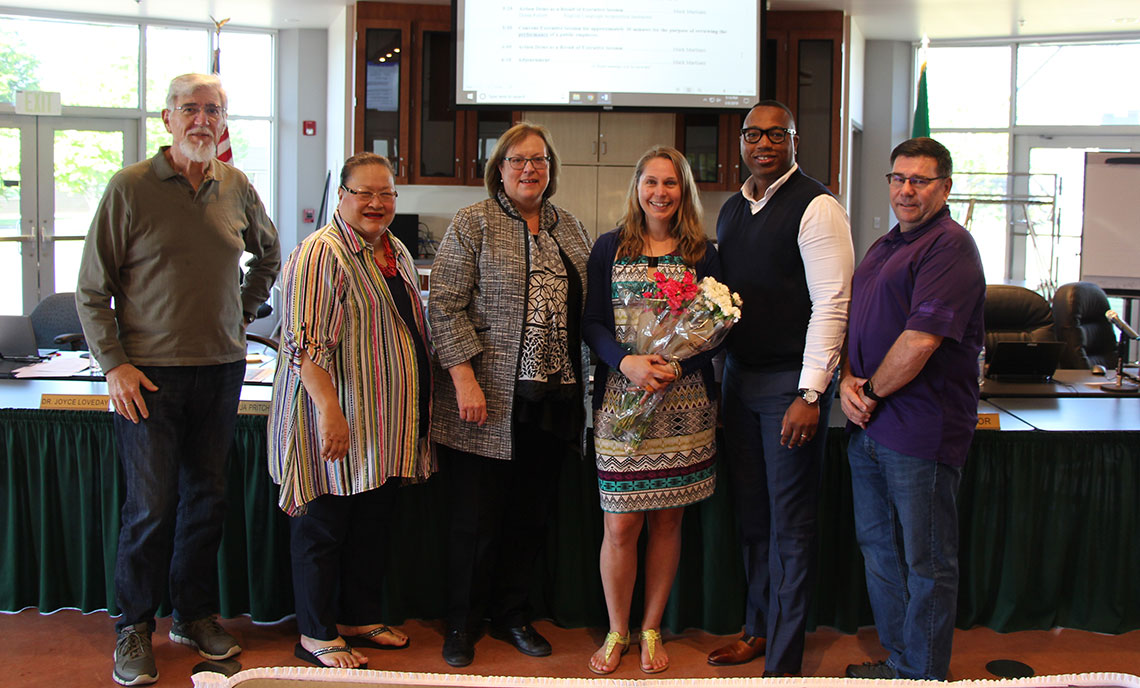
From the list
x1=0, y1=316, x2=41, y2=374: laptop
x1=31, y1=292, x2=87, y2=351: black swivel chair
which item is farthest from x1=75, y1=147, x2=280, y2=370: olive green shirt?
x1=31, y1=292, x2=87, y2=351: black swivel chair

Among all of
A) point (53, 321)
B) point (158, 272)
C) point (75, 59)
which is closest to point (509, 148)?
point (158, 272)

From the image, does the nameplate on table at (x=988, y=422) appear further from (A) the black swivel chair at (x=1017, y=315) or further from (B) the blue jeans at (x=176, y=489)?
(B) the blue jeans at (x=176, y=489)

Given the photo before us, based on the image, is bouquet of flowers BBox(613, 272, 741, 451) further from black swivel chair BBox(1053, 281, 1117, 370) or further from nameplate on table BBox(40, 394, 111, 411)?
black swivel chair BBox(1053, 281, 1117, 370)

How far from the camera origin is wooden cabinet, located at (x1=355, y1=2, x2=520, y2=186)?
6582 millimetres

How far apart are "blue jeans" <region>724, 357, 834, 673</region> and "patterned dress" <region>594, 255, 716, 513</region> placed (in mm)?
125

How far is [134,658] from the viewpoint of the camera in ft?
8.04

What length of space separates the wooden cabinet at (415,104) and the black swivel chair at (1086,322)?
12.6 feet

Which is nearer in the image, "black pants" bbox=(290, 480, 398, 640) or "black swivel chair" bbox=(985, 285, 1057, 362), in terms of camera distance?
"black pants" bbox=(290, 480, 398, 640)

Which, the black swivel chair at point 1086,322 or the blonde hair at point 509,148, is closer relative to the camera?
the blonde hair at point 509,148

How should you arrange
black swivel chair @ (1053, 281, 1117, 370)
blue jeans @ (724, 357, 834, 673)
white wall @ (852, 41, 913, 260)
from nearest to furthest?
blue jeans @ (724, 357, 834, 673), black swivel chair @ (1053, 281, 1117, 370), white wall @ (852, 41, 913, 260)

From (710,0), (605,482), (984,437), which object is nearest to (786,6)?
(710,0)

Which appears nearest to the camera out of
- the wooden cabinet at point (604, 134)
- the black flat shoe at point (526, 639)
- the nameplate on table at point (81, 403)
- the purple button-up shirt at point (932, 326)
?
the purple button-up shirt at point (932, 326)

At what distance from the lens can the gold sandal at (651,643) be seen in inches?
101

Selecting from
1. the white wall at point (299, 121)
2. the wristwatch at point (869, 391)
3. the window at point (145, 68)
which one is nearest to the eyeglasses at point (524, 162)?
the wristwatch at point (869, 391)
